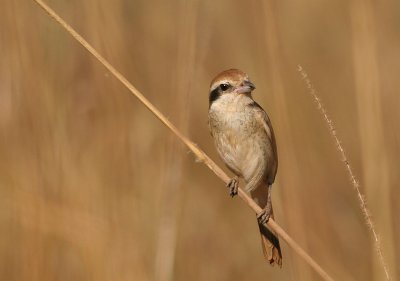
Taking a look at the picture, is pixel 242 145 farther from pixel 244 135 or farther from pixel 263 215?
pixel 263 215

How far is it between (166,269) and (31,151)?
2.57 feet

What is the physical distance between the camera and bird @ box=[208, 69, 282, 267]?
152 inches

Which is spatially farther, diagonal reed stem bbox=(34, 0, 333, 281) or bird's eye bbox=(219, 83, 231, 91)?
bird's eye bbox=(219, 83, 231, 91)

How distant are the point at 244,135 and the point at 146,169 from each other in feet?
4.89

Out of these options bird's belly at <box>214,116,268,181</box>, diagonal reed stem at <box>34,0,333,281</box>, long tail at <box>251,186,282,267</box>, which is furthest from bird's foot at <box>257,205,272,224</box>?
diagonal reed stem at <box>34,0,333,281</box>

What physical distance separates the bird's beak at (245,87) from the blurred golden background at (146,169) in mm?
94

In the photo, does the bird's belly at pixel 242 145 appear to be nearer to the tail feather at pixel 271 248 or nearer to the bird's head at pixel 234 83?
the bird's head at pixel 234 83

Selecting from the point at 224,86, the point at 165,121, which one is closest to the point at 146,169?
the point at 224,86

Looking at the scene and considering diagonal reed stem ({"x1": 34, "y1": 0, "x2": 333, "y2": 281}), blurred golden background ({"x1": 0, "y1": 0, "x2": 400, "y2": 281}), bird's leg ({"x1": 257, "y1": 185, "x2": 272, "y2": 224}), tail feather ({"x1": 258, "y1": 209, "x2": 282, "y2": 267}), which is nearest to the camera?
diagonal reed stem ({"x1": 34, "y1": 0, "x2": 333, "y2": 281})

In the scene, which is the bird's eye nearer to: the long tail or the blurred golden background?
the blurred golden background

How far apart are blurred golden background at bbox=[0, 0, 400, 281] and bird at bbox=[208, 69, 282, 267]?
116mm

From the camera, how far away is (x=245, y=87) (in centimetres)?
384

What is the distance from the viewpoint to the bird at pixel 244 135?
385 cm

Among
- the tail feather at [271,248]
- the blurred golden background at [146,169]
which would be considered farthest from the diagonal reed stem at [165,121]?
the tail feather at [271,248]
